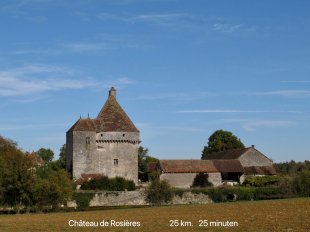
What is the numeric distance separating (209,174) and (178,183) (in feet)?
13.7

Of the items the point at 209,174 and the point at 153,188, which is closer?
the point at 153,188

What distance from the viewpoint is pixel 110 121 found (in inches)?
2608

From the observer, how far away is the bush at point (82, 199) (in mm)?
53412

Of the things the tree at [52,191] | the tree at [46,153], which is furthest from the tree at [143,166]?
the tree at [52,191]

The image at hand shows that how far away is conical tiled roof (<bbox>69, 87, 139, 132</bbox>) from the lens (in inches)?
2557

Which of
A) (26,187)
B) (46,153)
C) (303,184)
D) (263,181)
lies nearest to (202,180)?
(263,181)

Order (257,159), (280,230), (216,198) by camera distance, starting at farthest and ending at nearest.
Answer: (257,159)
(216,198)
(280,230)

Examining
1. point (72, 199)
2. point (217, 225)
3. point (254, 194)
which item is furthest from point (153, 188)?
point (217, 225)

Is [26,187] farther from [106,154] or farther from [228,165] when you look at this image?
[228,165]

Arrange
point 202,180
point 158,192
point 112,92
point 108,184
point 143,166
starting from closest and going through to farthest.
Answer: point 158,192, point 108,184, point 112,92, point 202,180, point 143,166

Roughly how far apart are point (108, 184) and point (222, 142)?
38.8 meters

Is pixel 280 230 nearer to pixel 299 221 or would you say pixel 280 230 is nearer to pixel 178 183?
pixel 299 221

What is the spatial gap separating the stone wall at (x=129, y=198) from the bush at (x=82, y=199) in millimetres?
463

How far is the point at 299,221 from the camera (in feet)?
77.5
